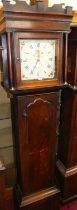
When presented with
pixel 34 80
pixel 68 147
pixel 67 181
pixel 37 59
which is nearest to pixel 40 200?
pixel 67 181

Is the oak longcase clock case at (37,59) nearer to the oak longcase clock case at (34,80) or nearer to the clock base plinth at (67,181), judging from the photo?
the oak longcase clock case at (34,80)

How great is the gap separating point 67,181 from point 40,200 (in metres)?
0.34

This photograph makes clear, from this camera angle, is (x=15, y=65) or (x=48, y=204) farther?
(x=48, y=204)

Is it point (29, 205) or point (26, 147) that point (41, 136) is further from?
point (29, 205)

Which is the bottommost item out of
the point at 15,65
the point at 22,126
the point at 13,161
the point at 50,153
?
the point at 13,161

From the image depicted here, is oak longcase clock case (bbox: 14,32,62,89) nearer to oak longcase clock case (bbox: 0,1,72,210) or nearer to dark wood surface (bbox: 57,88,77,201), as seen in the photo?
oak longcase clock case (bbox: 0,1,72,210)

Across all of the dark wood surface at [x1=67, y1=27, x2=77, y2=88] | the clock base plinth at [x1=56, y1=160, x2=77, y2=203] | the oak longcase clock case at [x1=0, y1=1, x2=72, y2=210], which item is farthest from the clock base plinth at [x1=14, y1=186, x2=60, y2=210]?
the dark wood surface at [x1=67, y1=27, x2=77, y2=88]

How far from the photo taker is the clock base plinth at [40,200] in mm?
1659

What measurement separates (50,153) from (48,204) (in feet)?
1.69

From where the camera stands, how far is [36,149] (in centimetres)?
152

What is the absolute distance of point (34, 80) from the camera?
4.17 ft

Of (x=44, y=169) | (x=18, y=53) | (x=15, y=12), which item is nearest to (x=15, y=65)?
(x=18, y=53)

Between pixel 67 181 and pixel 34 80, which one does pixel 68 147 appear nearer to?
pixel 67 181

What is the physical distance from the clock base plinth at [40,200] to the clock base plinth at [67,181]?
0.49ft
